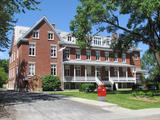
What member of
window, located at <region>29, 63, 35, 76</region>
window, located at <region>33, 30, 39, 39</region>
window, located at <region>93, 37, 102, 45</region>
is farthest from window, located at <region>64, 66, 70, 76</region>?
window, located at <region>93, 37, 102, 45</region>

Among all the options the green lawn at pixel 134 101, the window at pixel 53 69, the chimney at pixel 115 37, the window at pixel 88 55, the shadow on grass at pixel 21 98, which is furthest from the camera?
the window at pixel 88 55

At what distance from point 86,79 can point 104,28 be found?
21.5 metres

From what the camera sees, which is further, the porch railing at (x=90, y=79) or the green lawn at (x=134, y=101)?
the porch railing at (x=90, y=79)

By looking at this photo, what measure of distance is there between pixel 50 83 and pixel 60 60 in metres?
5.33

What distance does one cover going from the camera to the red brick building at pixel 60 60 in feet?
177

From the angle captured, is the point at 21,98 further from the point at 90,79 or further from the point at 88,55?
the point at 88,55

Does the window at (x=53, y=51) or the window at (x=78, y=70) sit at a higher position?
the window at (x=53, y=51)

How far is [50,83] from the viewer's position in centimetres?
5166

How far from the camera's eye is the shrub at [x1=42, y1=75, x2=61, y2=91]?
5122 centimetres

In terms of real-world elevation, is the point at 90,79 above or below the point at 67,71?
below

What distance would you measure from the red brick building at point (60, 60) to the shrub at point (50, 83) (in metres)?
2.38

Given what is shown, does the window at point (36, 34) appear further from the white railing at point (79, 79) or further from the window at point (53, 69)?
the white railing at point (79, 79)

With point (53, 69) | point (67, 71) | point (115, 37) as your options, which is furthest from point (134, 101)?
point (67, 71)

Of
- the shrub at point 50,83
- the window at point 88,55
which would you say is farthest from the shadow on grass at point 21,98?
the window at point 88,55
